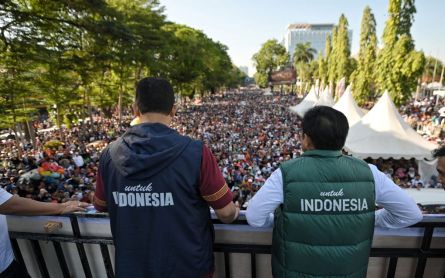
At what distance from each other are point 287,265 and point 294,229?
0.22 meters

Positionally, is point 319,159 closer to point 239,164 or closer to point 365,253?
point 365,253

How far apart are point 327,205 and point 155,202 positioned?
874 millimetres

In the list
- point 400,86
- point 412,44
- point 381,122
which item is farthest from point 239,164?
point 412,44

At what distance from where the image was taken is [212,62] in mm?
42844

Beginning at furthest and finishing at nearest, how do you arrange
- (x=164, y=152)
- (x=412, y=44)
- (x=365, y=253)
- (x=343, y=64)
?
(x=343, y=64) < (x=412, y=44) < (x=365, y=253) < (x=164, y=152)

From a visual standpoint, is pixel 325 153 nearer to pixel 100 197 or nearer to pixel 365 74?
pixel 100 197

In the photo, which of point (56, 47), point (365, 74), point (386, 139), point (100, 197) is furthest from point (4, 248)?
point (365, 74)

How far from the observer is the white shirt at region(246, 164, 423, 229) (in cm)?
145

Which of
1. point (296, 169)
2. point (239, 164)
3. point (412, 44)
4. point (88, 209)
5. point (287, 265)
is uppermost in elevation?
point (412, 44)

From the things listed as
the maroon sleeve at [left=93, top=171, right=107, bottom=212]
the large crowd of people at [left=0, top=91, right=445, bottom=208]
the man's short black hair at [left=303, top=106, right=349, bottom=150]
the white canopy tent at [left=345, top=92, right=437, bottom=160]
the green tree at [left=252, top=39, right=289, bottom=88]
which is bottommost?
the large crowd of people at [left=0, top=91, right=445, bottom=208]

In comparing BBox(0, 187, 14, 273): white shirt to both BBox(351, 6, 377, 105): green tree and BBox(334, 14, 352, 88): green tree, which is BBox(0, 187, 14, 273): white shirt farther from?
BBox(334, 14, 352, 88): green tree

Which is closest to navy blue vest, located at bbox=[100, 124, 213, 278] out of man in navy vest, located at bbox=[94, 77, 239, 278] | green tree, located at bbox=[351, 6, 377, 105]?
man in navy vest, located at bbox=[94, 77, 239, 278]

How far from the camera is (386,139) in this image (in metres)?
11.9

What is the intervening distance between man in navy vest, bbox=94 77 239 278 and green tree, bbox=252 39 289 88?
90.3 metres
